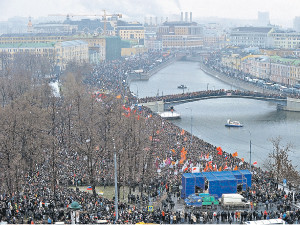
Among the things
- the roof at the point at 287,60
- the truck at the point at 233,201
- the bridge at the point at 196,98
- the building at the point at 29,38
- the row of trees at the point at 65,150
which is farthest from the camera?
the building at the point at 29,38

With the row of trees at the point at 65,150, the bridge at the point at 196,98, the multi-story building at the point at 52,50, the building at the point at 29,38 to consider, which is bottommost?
the bridge at the point at 196,98

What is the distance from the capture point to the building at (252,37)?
118 meters

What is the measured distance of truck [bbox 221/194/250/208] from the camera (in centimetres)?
2020

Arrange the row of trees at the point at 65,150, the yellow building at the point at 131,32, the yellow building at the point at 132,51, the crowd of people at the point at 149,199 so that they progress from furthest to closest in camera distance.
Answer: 1. the yellow building at the point at 131,32
2. the yellow building at the point at 132,51
3. the row of trees at the point at 65,150
4. the crowd of people at the point at 149,199

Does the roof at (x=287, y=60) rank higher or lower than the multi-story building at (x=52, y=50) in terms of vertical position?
lower

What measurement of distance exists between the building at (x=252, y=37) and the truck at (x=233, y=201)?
96219 mm

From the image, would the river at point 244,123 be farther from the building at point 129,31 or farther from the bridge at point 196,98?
the building at point 129,31

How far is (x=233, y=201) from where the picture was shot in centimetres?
2025

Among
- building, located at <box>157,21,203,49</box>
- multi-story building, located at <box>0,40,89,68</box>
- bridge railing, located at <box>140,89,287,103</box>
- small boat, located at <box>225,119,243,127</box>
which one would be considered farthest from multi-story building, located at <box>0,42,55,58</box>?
building, located at <box>157,21,203,49</box>

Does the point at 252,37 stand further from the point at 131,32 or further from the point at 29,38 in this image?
the point at 29,38

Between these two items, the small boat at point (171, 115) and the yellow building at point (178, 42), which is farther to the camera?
the yellow building at point (178, 42)

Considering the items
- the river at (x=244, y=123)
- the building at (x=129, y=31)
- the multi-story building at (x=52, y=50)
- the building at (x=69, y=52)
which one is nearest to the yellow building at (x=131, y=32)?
the building at (x=129, y=31)

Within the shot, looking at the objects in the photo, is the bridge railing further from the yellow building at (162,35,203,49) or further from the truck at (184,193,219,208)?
the yellow building at (162,35,203,49)

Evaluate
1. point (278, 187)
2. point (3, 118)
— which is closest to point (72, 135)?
point (3, 118)
